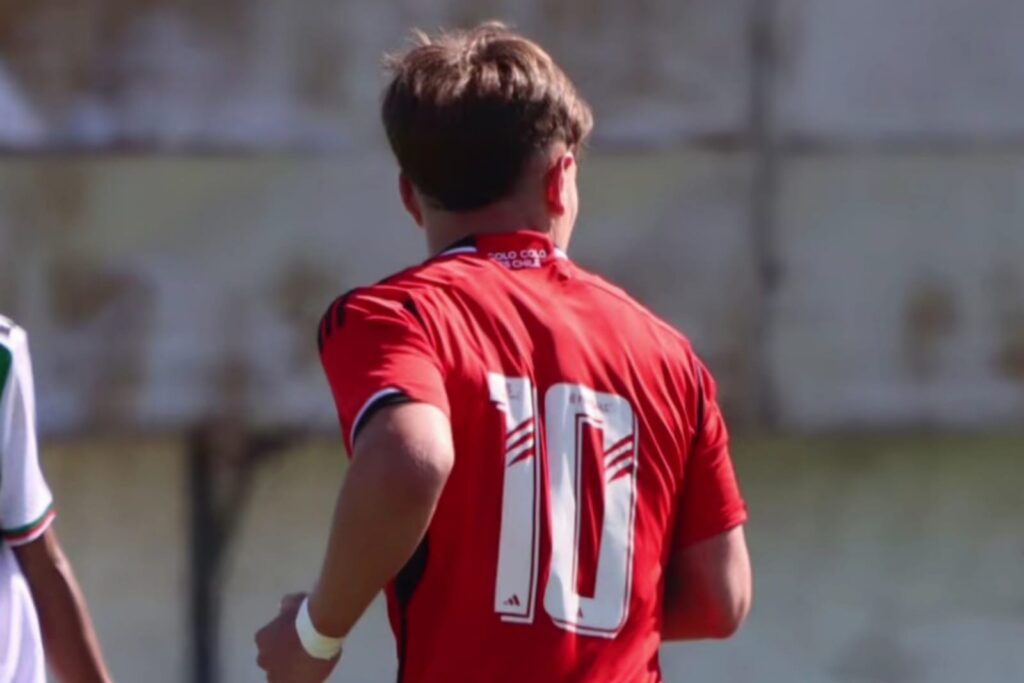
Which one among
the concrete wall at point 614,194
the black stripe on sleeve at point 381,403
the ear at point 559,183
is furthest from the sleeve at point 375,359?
the concrete wall at point 614,194

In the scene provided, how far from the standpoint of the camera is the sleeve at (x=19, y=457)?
2.46 m

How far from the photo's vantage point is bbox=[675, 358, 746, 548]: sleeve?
2312 mm

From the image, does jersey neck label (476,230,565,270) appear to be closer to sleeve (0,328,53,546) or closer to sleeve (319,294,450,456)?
sleeve (319,294,450,456)

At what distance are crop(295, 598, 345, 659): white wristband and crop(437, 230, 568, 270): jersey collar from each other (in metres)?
0.44

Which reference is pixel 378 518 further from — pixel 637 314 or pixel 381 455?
pixel 637 314

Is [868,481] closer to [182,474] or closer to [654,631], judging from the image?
[182,474]

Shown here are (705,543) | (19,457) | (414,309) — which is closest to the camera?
(414,309)

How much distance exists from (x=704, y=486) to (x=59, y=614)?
904 mm

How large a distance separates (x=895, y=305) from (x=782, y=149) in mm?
472

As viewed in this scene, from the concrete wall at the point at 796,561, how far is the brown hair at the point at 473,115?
9.03 ft

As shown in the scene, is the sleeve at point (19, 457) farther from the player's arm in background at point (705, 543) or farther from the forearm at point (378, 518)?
the player's arm in background at point (705, 543)

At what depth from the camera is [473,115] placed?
7.11ft

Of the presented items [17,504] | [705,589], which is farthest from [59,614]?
[705,589]

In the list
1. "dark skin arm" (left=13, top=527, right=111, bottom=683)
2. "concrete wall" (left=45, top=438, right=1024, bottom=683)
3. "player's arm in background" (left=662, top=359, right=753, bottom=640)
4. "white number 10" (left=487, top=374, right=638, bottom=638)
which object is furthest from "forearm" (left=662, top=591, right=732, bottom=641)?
"concrete wall" (left=45, top=438, right=1024, bottom=683)
